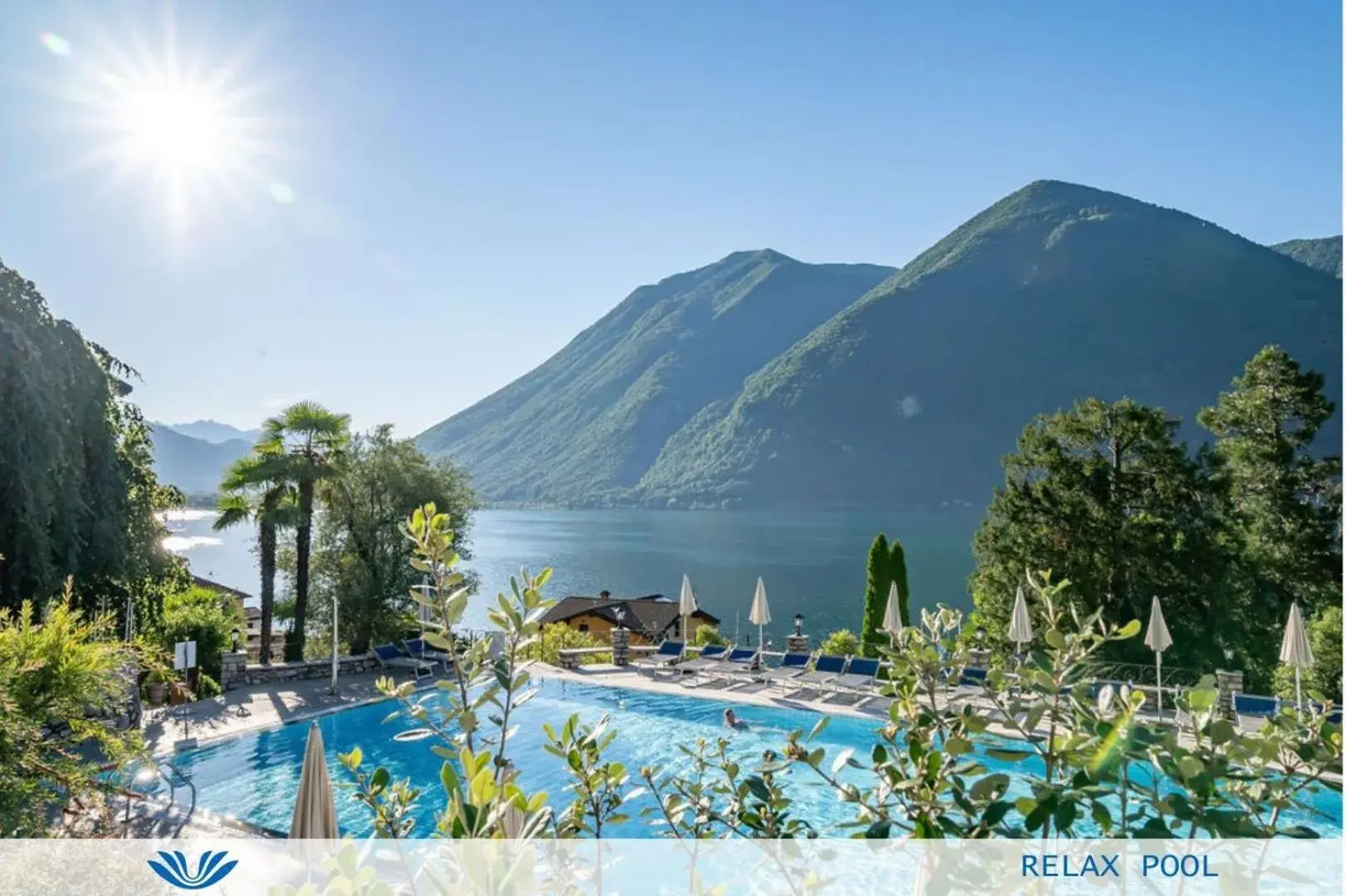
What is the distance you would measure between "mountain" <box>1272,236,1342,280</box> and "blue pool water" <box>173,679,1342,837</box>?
144m

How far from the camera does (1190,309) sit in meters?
121

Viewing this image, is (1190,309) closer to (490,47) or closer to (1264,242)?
(1264,242)

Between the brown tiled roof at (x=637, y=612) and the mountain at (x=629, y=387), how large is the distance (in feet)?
343

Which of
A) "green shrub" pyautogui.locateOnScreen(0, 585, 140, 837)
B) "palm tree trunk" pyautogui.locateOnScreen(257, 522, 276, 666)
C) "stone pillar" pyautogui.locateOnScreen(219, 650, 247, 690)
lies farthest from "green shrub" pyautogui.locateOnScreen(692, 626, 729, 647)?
"green shrub" pyautogui.locateOnScreen(0, 585, 140, 837)

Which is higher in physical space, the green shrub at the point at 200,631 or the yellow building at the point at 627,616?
the green shrub at the point at 200,631

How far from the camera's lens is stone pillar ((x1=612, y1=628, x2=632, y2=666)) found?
54.4 feet

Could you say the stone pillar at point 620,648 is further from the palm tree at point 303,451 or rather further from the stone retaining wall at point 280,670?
the palm tree at point 303,451

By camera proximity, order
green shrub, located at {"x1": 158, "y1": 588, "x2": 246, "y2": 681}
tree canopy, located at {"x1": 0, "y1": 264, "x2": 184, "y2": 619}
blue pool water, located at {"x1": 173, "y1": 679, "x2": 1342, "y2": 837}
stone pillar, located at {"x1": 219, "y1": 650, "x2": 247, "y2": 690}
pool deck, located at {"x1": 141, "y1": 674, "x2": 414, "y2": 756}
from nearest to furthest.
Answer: blue pool water, located at {"x1": 173, "y1": 679, "x2": 1342, "y2": 837} < tree canopy, located at {"x1": 0, "y1": 264, "x2": 184, "y2": 619} < pool deck, located at {"x1": 141, "y1": 674, "x2": 414, "y2": 756} < stone pillar, located at {"x1": 219, "y1": 650, "x2": 247, "y2": 690} < green shrub, located at {"x1": 158, "y1": 588, "x2": 246, "y2": 681}

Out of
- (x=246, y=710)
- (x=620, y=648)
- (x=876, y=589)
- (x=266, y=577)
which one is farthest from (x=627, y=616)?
(x=246, y=710)

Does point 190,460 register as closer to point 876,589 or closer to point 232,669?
point 232,669

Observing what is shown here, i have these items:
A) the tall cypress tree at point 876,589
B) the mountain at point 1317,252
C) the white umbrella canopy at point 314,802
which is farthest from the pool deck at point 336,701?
the mountain at point 1317,252

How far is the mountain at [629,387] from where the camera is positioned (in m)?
145

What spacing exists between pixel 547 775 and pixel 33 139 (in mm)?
8552

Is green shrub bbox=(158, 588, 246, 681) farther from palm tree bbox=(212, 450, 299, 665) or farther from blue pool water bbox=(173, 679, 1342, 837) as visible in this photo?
blue pool water bbox=(173, 679, 1342, 837)
